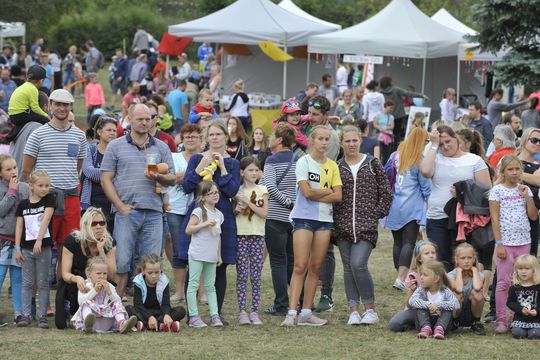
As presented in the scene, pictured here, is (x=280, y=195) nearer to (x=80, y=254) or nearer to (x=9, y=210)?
(x=80, y=254)

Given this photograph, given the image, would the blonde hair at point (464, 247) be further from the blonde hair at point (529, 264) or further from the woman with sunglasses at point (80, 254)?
the woman with sunglasses at point (80, 254)

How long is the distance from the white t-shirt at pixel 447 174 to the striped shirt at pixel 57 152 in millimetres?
3270

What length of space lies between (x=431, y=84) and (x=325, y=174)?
72.7 ft

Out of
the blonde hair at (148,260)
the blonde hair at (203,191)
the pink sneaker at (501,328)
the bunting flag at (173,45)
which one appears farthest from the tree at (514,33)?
the bunting flag at (173,45)

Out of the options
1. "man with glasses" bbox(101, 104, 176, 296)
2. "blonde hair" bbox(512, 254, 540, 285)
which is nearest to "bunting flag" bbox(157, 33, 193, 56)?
"man with glasses" bbox(101, 104, 176, 296)

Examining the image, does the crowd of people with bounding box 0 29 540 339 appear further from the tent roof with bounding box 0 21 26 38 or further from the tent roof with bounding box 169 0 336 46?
the tent roof with bounding box 0 21 26 38

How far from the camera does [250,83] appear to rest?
30578 mm

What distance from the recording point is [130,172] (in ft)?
29.2

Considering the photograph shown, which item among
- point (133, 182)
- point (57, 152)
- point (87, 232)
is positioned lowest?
point (87, 232)

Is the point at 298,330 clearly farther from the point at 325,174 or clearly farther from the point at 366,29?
the point at 366,29

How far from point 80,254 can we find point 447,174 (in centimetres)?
338

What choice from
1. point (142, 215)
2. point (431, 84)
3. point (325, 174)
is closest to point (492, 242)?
point (325, 174)

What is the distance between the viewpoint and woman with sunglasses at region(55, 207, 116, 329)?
344 inches

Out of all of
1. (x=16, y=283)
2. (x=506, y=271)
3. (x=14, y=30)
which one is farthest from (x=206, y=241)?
(x=14, y=30)
